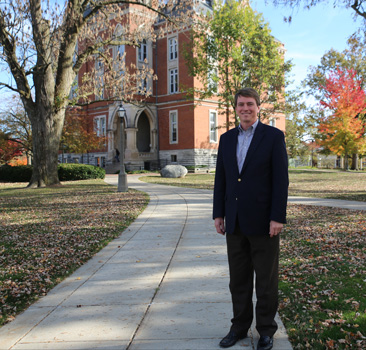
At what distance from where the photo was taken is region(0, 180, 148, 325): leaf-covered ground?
16.0 feet

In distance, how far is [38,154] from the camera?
1908 centimetres

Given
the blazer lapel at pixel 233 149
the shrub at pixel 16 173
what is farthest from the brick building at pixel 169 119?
the blazer lapel at pixel 233 149

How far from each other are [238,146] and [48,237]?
5611 millimetres

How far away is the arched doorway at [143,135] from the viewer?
4216 centimetres

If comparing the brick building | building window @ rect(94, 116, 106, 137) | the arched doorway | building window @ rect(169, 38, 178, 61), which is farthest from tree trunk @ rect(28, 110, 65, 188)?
the arched doorway

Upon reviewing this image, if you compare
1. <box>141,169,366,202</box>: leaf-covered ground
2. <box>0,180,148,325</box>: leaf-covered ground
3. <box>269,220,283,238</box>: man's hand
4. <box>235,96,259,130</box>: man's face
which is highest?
<box>235,96,259,130</box>: man's face

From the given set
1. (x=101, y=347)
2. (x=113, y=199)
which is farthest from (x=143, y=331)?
(x=113, y=199)

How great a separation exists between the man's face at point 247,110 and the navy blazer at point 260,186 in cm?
9

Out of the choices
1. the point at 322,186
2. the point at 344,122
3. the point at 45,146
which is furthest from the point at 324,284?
the point at 344,122

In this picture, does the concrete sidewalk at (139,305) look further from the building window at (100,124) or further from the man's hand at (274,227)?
the building window at (100,124)

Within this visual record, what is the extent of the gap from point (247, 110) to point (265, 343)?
75.0 inches

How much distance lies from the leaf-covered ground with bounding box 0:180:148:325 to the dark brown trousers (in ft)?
7.62

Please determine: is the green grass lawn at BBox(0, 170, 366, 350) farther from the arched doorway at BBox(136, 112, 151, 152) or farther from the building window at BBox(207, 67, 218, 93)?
the arched doorway at BBox(136, 112, 151, 152)

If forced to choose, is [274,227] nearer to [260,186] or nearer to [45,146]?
[260,186]
